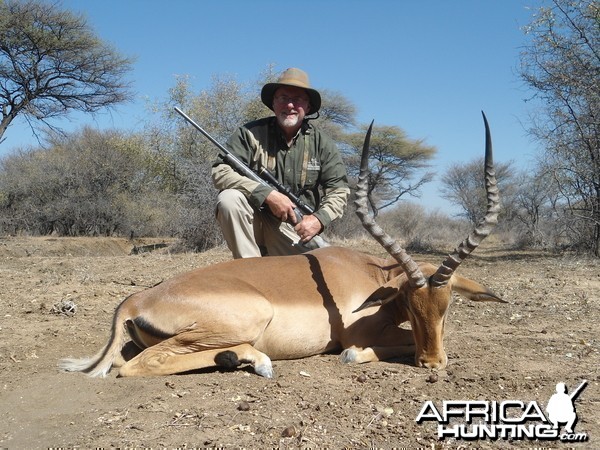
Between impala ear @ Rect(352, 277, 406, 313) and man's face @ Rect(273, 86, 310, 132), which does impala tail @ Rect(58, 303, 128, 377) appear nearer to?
impala ear @ Rect(352, 277, 406, 313)

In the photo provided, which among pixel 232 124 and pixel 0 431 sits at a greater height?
pixel 232 124

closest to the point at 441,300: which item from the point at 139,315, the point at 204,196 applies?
the point at 139,315

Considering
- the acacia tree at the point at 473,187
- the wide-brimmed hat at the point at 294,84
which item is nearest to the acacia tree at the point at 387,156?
the acacia tree at the point at 473,187

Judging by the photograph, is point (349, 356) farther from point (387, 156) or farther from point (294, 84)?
point (387, 156)

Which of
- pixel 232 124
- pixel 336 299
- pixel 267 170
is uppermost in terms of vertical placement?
pixel 232 124

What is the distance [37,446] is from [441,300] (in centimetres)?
251

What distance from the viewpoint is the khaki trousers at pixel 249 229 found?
17.7ft

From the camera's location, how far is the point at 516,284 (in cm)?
764

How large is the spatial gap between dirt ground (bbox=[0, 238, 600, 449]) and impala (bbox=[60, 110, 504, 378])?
4.4 inches

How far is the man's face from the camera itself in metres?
5.58

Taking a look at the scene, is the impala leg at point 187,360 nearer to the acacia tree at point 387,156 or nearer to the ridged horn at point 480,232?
the ridged horn at point 480,232

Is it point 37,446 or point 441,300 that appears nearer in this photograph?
point 37,446

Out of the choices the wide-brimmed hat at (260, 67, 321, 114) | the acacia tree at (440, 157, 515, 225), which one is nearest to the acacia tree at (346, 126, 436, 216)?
the acacia tree at (440, 157, 515, 225)

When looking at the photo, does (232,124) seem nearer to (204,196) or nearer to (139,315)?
(204,196)
